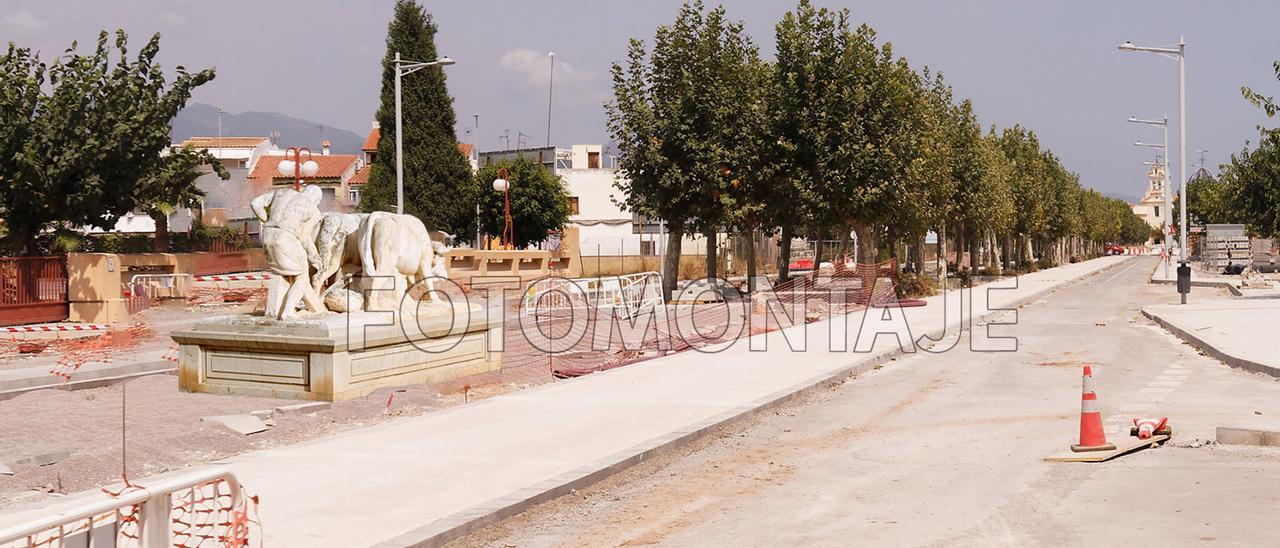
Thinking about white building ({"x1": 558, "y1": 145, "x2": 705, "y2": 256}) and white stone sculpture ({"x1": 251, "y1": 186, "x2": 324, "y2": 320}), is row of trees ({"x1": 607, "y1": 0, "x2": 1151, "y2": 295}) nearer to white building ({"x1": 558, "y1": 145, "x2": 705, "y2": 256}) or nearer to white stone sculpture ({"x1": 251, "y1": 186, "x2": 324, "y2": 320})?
white stone sculpture ({"x1": 251, "y1": 186, "x2": 324, "y2": 320})

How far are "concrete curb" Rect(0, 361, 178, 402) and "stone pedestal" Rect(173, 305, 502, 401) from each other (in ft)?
7.87

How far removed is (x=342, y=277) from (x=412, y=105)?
4623 cm

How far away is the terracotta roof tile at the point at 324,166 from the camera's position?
84.6 meters

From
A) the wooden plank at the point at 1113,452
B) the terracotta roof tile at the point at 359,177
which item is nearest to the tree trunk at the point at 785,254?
the wooden plank at the point at 1113,452

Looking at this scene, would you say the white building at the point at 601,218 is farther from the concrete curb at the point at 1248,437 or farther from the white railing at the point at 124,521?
the white railing at the point at 124,521

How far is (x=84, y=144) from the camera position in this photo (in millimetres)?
28172

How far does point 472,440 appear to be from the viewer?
10.1 meters

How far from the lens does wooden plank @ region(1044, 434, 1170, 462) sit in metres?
9.36

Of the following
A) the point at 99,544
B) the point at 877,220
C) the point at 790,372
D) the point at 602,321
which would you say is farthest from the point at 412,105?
the point at 99,544

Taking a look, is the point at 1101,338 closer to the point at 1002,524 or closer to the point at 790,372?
the point at 790,372

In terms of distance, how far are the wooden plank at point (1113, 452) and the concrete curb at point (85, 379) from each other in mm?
11776

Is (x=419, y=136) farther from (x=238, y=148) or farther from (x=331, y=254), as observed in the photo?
(x=331, y=254)

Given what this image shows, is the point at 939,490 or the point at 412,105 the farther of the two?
the point at 412,105

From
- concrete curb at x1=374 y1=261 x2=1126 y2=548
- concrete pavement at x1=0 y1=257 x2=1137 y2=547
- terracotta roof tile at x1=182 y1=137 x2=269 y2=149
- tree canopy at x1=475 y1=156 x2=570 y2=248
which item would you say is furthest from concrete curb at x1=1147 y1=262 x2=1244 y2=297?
terracotta roof tile at x1=182 y1=137 x2=269 y2=149
